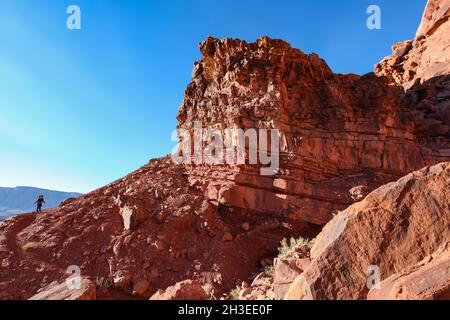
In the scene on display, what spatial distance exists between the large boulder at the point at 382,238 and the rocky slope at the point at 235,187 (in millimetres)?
4609

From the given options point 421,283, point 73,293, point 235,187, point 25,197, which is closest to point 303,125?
point 235,187

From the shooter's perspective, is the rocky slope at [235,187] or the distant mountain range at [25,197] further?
the distant mountain range at [25,197]

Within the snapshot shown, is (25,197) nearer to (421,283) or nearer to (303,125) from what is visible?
(303,125)

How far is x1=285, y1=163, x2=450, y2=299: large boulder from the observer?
341cm

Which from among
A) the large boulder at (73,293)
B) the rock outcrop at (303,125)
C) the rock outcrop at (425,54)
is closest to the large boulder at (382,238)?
the large boulder at (73,293)

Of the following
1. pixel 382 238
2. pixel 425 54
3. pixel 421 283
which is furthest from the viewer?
pixel 425 54

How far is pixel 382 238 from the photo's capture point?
3717 mm

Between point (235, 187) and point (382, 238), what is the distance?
6686 mm

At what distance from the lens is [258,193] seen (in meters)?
10.1

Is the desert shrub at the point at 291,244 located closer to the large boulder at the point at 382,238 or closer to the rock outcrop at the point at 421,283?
the large boulder at the point at 382,238

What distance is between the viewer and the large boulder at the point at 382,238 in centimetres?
341

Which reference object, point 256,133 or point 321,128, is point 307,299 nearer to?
point 256,133

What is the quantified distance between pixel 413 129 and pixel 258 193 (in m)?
8.44

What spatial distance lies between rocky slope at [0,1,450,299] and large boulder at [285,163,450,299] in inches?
181
